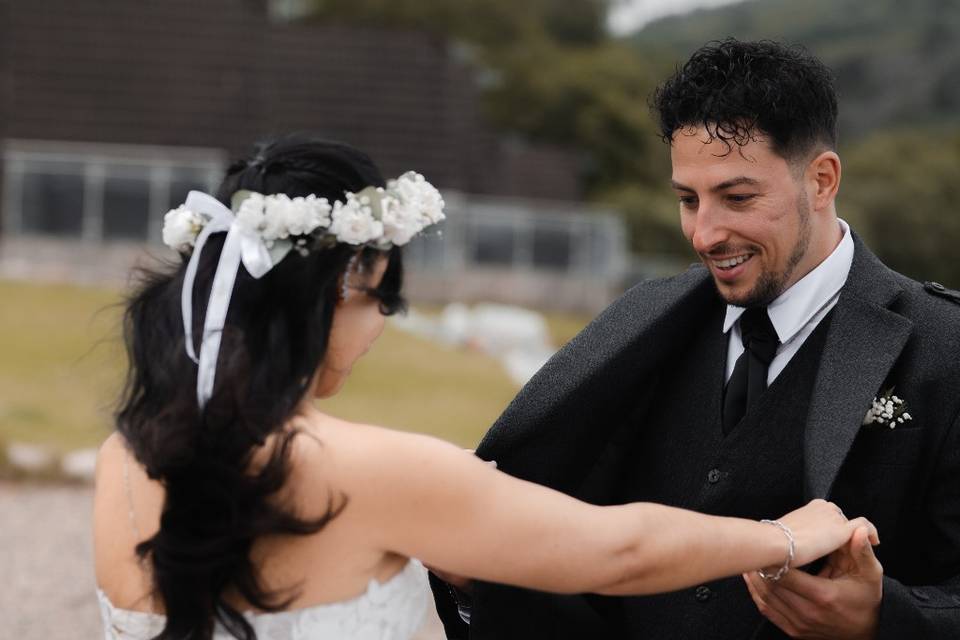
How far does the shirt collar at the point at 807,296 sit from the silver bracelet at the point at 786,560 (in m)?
0.57

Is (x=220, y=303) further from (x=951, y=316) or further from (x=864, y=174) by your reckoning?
(x=864, y=174)

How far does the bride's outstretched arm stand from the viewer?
255cm

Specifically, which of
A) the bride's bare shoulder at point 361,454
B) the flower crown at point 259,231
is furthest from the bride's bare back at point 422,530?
the flower crown at point 259,231

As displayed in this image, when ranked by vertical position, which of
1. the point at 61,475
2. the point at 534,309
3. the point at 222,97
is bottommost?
the point at 534,309

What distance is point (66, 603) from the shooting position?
314 inches

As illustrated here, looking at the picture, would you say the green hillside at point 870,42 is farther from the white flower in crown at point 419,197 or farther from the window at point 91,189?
the white flower in crown at point 419,197

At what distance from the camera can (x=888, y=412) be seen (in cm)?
313

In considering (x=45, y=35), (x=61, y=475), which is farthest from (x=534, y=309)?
Answer: (x=61, y=475)

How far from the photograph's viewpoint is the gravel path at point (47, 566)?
7574 mm

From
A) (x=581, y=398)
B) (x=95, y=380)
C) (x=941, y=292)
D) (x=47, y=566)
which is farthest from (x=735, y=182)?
(x=95, y=380)

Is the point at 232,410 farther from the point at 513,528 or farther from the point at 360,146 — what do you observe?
the point at 360,146

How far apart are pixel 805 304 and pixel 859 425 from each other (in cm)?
39

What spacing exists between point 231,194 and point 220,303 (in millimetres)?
275

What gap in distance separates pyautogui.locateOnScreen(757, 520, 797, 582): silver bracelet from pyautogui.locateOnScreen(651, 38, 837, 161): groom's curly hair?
34.8 inches
